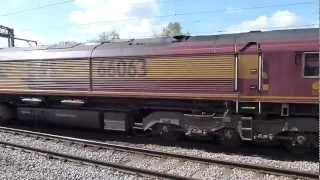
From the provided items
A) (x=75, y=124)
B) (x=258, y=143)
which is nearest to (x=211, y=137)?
(x=258, y=143)

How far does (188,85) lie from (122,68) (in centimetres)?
234

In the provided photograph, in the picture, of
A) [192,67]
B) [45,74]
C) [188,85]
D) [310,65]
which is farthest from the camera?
[45,74]

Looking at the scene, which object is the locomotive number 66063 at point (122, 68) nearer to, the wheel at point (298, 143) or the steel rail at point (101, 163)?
the steel rail at point (101, 163)

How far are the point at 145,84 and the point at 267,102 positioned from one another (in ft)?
12.1

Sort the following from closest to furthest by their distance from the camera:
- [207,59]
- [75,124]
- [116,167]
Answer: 1. [116,167]
2. [207,59]
3. [75,124]

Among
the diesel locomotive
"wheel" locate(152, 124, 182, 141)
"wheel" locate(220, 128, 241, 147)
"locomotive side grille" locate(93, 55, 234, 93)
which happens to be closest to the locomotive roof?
the diesel locomotive

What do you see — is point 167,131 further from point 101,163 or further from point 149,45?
point 101,163

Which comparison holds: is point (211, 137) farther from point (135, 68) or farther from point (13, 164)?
point (13, 164)

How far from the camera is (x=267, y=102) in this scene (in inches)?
484

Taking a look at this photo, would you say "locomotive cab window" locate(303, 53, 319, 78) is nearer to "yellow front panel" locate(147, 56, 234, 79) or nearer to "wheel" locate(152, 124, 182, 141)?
"yellow front panel" locate(147, 56, 234, 79)

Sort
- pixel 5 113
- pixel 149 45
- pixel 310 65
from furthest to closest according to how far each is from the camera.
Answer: pixel 5 113
pixel 149 45
pixel 310 65

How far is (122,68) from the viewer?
48.4 feet

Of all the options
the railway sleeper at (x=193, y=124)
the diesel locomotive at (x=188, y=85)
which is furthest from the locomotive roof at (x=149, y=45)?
the railway sleeper at (x=193, y=124)

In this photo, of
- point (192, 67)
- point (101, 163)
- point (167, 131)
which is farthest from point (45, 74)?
point (101, 163)
